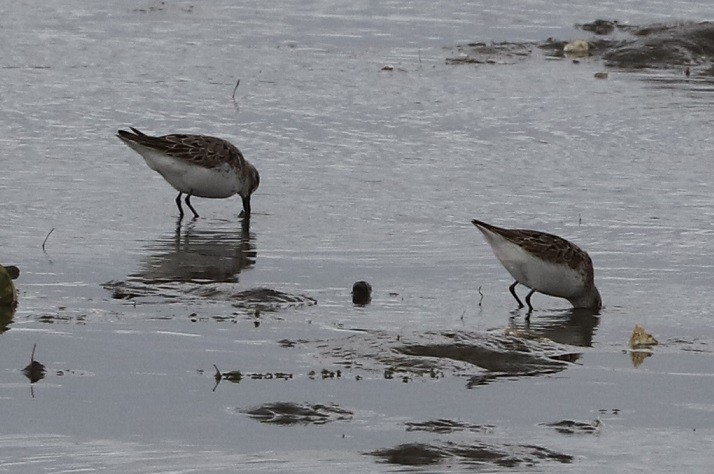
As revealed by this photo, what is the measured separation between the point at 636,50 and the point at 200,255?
13407mm

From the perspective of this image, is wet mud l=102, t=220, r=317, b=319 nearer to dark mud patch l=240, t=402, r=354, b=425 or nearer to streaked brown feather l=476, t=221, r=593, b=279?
streaked brown feather l=476, t=221, r=593, b=279

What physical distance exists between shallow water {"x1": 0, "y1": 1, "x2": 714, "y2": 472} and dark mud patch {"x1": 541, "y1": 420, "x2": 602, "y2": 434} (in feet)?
0.13

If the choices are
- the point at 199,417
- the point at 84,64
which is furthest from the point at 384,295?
the point at 84,64

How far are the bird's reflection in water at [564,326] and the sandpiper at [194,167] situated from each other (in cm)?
431

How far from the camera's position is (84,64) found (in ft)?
78.6

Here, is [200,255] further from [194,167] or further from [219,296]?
[219,296]

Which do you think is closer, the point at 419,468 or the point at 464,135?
the point at 419,468

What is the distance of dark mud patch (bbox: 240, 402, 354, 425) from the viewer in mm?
8992

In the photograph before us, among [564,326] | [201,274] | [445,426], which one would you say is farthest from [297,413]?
[201,274]

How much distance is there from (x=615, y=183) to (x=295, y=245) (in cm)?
429

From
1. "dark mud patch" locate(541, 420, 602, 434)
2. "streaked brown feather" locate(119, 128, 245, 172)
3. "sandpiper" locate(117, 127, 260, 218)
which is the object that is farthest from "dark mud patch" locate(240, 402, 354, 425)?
"streaked brown feather" locate(119, 128, 245, 172)

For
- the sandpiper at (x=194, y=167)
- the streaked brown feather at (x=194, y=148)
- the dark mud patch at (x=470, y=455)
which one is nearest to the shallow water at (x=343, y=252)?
the dark mud patch at (x=470, y=455)

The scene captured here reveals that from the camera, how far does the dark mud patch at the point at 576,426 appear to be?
9.05 m

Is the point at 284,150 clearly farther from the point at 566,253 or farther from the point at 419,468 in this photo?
the point at 419,468
